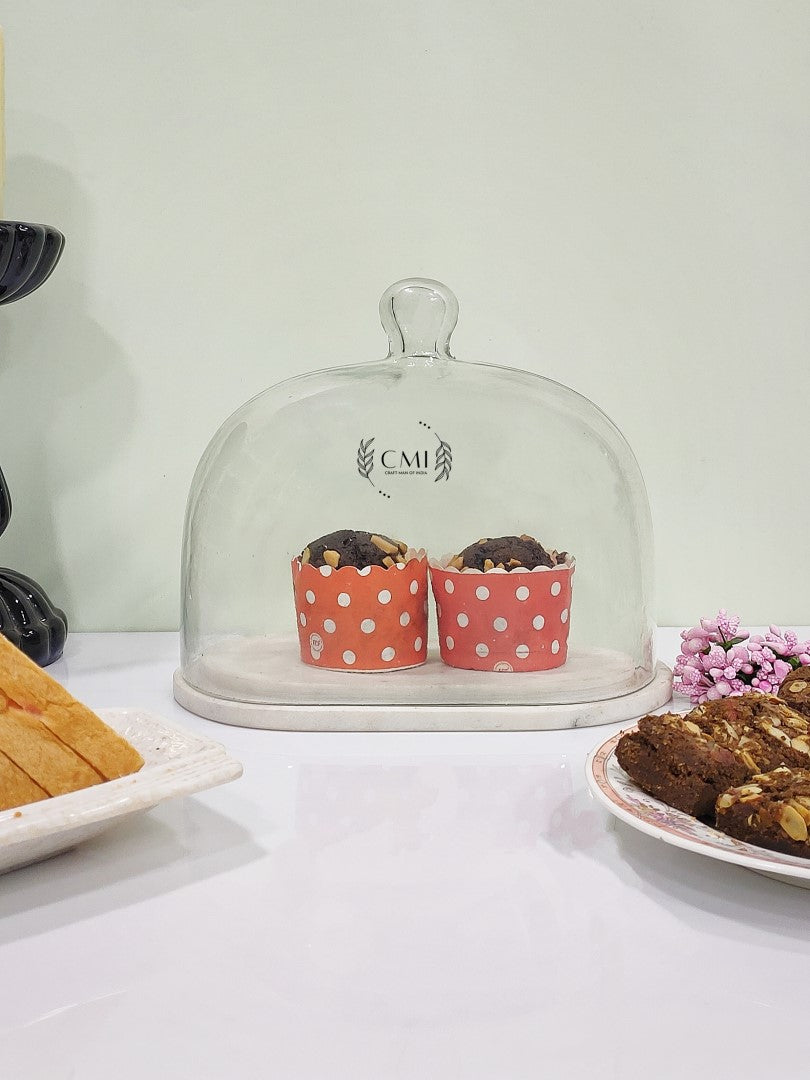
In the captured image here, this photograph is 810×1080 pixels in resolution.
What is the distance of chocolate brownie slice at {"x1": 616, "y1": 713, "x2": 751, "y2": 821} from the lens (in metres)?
0.46

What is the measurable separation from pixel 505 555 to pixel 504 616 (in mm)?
43

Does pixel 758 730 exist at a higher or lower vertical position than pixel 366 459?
lower

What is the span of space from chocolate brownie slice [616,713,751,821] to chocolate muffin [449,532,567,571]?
242 mm

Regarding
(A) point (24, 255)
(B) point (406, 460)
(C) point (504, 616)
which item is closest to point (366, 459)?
(B) point (406, 460)

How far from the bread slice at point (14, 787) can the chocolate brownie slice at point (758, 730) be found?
31cm

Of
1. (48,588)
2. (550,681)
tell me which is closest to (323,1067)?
(550,681)

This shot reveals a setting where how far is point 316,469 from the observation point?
0.75m

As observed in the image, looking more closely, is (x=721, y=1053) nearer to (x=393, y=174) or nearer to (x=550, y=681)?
(x=550, y=681)

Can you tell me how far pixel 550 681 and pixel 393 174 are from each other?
1.80 feet

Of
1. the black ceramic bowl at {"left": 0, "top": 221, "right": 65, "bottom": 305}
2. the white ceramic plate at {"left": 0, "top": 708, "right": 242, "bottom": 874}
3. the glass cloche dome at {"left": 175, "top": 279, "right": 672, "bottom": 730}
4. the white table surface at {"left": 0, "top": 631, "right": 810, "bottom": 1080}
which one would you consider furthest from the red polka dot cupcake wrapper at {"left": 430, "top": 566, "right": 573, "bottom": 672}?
the black ceramic bowl at {"left": 0, "top": 221, "right": 65, "bottom": 305}

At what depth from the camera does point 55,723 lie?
46 cm

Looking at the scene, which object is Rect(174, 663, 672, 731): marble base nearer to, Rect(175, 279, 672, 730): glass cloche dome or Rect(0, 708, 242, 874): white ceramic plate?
Rect(175, 279, 672, 730): glass cloche dome

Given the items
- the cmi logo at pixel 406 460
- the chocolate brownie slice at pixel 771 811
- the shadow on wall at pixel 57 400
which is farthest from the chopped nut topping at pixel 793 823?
the shadow on wall at pixel 57 400

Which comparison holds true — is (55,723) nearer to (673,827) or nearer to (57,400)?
(673,827)
